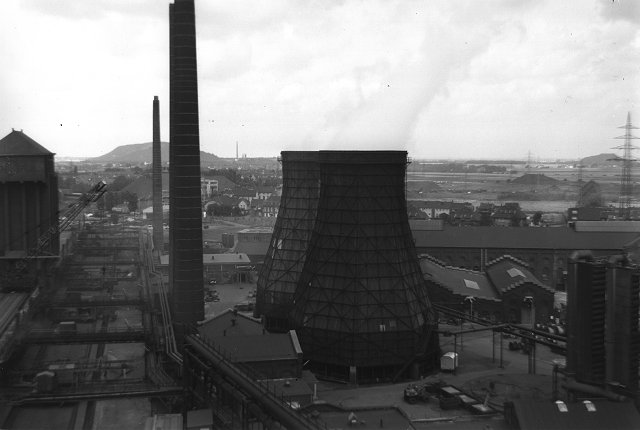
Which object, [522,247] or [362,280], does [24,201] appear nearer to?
[362,280]

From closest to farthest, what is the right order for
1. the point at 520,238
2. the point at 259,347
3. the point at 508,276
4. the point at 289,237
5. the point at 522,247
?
the point at 259,347 → the point at 289,237 → the point at 508,276 → the point at 522,247 → the point at 520,238

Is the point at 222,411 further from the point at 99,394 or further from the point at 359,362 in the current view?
the point at 359,362

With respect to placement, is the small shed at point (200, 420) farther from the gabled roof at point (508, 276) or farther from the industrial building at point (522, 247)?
the industrial building at point (522, 247)

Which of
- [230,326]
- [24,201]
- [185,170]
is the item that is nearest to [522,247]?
[185,170]

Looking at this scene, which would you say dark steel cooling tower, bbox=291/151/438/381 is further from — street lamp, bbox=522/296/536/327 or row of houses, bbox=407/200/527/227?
row of houses, bbox=407/200/527/227

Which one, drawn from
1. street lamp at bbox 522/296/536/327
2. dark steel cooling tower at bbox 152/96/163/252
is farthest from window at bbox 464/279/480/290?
dark steel cooling tower at bbox 152/96/163/252

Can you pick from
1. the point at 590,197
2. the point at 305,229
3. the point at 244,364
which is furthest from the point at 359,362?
the point at 590,197
